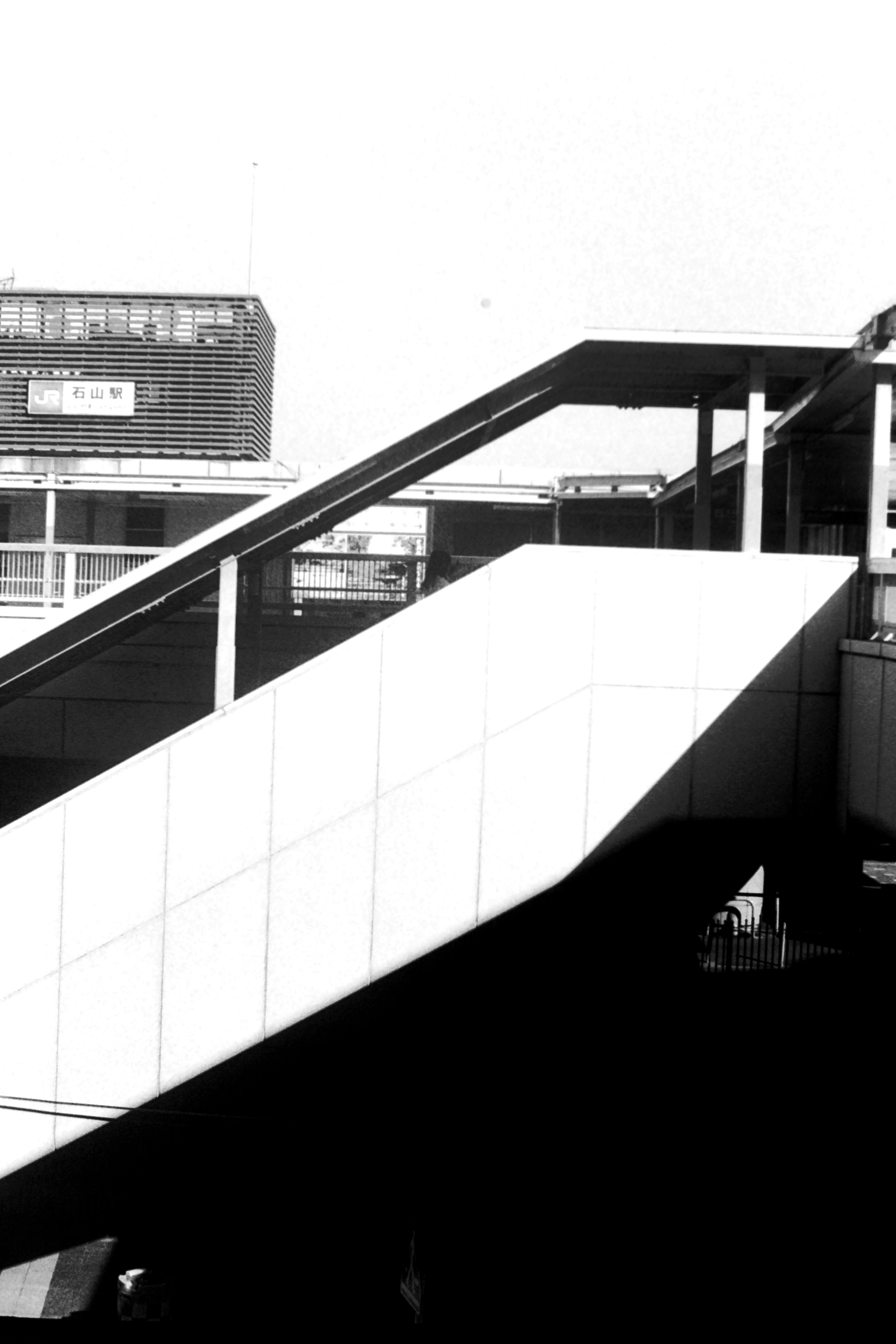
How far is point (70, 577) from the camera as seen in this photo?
45.1 feet

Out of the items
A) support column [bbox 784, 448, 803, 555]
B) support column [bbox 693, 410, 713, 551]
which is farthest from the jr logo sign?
support column [bbox 693, 410, 713, 551]

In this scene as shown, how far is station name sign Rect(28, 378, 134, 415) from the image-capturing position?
48844 mm

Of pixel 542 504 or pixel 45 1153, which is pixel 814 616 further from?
pixel 542 504

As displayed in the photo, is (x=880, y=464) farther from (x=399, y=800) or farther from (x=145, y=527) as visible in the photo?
(x=145, y=527)

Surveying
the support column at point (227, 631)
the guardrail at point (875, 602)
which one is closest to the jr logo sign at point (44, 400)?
the support column at point (227, 631)

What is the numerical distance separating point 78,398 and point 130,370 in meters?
3.57

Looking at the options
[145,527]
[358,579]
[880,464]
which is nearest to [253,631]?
[358,579]

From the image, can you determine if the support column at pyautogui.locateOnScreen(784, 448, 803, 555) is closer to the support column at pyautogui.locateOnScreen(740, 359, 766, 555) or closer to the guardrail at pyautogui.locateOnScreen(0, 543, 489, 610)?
the support column at pyautogui.locateOnScreen(740, 359, 766, 555)

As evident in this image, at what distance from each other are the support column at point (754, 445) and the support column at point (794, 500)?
3445mm

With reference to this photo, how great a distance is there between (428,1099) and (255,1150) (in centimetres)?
254

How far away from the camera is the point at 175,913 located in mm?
10406

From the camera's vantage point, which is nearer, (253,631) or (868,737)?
(868,737)

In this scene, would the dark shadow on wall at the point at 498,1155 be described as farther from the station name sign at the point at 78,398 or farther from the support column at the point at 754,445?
the station name sign at the point at 78,398

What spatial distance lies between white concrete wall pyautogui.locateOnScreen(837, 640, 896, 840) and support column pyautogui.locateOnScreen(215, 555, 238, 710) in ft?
17.4
